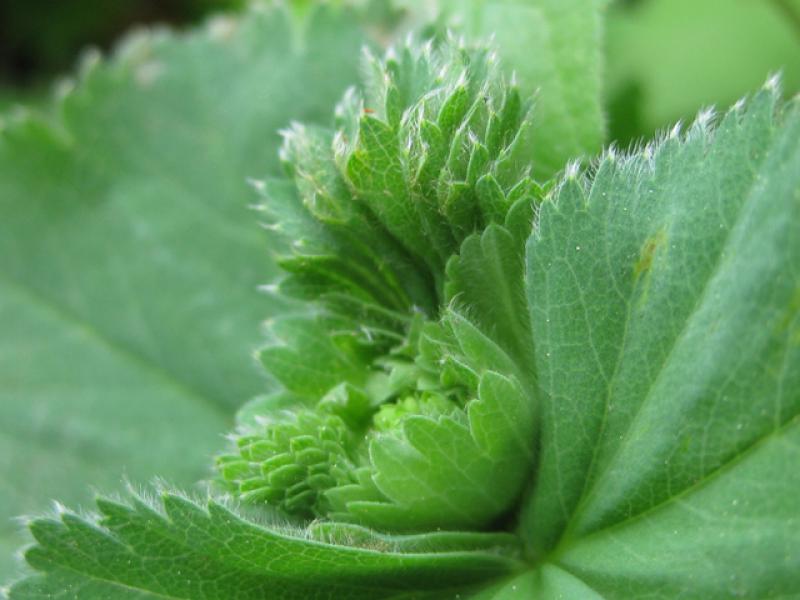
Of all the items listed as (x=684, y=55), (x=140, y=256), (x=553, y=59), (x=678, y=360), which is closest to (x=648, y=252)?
(x=678, y=360)

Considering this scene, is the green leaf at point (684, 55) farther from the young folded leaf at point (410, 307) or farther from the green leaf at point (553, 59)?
the young folded leaf at point (410, 307)

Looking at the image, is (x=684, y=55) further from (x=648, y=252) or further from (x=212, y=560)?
(x=212, y=560)

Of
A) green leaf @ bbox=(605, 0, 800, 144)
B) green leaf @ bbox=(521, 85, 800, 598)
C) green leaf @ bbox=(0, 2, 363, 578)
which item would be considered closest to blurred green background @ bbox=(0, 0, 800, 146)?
green leaf @ bbox=(605, 0, 800, 144)

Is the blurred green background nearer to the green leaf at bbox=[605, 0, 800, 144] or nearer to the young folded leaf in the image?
the green leaf at bbox=[605, 0, 800, 144]

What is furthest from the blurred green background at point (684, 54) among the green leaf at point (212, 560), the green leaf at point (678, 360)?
the green leaf at point (212, 560)

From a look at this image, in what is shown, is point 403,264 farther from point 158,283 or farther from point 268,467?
point 158,283

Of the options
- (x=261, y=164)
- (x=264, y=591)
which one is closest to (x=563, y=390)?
(x=264, y=591)

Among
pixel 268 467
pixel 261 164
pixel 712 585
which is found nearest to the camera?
pixel 712 585
